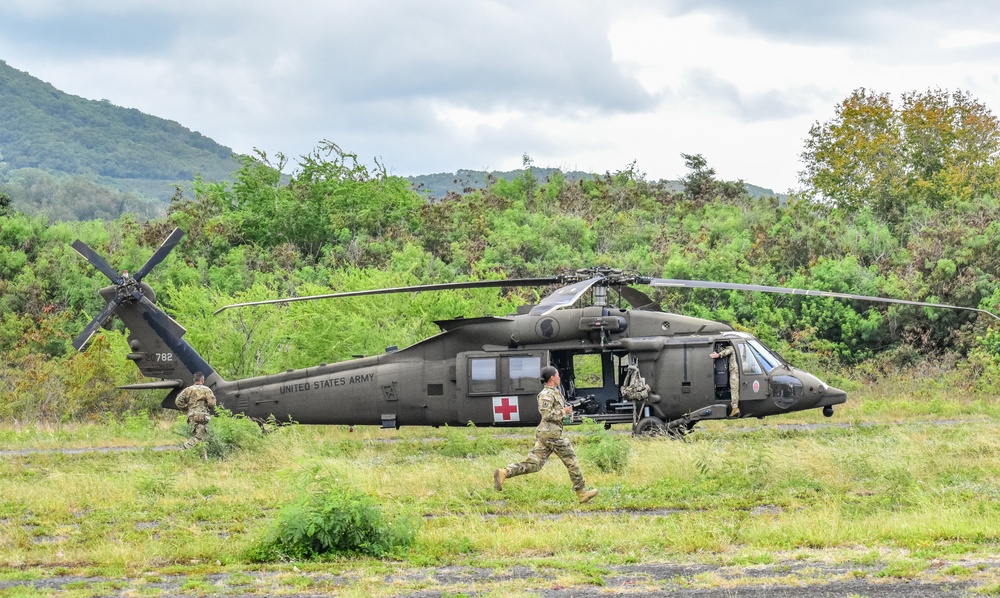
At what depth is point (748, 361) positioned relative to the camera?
1916cm

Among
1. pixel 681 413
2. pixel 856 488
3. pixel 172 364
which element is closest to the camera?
pixel 856 488

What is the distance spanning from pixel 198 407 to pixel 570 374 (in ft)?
21.9

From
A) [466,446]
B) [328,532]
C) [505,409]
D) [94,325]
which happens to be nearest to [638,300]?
[505,409]

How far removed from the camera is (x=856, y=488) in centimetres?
1438

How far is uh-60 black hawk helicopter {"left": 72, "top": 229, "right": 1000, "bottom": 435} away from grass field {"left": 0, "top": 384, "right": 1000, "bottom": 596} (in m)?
0.70

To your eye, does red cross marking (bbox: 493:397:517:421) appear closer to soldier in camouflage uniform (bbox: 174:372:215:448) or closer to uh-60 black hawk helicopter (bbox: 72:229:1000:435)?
uh-60 black hawk helicopter (bbox: 72:229:1000:435)

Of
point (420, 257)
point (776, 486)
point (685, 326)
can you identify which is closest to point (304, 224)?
point (420, 257)

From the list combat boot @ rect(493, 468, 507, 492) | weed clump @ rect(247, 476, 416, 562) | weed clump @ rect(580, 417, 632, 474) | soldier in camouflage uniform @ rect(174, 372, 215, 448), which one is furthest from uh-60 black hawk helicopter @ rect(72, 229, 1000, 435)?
weed clump @ rect(247, 476, 416, 562)

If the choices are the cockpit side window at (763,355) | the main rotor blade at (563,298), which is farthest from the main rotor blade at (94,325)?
the cockpit side window at (763,355)

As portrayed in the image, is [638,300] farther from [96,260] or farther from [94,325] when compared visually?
[96,260]

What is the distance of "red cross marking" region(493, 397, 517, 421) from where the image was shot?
19.4 m

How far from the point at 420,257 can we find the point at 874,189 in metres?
19.6

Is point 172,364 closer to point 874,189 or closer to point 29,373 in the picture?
point 29,373

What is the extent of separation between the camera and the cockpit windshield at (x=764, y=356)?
19.3 metres
